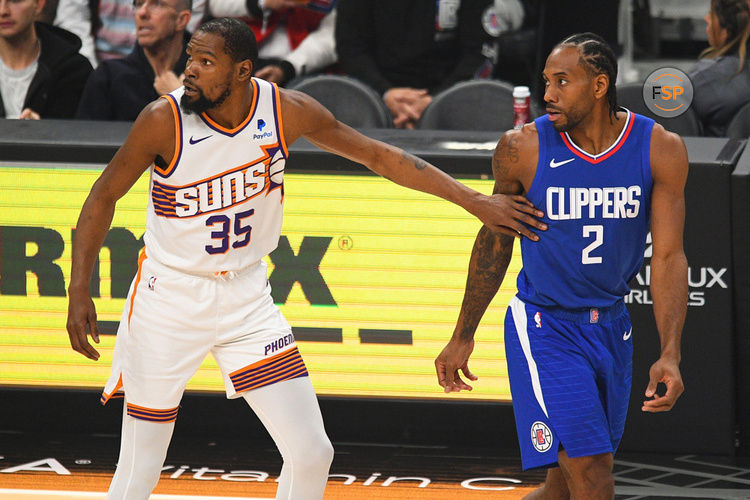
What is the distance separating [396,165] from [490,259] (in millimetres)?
A: 527

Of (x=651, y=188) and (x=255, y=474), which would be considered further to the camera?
(x=255, y=474)

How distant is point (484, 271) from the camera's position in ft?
13.9

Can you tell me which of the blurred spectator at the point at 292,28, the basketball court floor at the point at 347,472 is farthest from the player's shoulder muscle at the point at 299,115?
the blurred spectator at the point at 292,28

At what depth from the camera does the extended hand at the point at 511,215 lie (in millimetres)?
4027

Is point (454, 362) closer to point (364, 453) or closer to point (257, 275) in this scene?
point (257, 275)

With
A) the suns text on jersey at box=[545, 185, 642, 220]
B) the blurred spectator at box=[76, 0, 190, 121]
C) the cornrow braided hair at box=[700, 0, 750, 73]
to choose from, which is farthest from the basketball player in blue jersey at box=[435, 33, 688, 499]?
the blurred spectator at box=[76, 0, 190, 121]

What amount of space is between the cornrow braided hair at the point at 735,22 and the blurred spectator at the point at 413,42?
1516 millimetres

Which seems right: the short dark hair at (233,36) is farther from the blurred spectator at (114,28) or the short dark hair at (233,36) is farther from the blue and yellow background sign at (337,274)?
the blurred spectator at (114,28)

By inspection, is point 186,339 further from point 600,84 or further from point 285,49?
point 285,49

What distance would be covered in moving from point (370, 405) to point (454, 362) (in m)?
1.59

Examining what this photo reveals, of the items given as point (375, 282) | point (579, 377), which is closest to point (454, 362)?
point (579, 377)

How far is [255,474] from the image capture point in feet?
18.0

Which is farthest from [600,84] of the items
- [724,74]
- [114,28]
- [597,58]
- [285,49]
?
[114,28]

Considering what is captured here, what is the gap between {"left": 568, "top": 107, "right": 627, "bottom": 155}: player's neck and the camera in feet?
13.2
